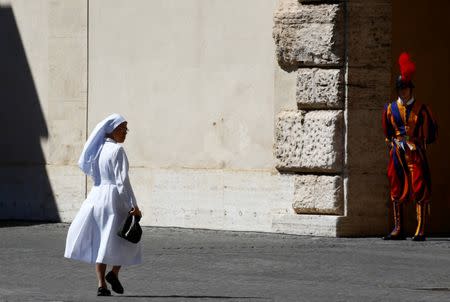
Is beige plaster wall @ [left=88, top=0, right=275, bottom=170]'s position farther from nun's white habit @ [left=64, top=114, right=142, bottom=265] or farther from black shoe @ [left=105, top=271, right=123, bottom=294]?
black shoe @ [left=105, top=271, right=123, bottom=294]

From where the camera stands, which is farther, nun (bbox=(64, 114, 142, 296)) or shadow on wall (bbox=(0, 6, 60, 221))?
shadow on wall (bbox=(0, 6, 60, 221))

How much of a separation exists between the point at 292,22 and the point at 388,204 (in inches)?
89.5

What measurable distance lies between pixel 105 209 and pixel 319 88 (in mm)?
5027

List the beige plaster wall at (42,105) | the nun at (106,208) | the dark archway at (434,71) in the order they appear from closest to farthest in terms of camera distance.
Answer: the nun at (106,208)
the dark archway at (434,71)
the beige plaster wall at (42,105)

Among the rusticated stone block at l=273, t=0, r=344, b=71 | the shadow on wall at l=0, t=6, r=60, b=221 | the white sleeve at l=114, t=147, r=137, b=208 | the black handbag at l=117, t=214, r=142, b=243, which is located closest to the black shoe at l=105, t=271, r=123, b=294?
the black handbag at l=117, t=214, r=142, b=243

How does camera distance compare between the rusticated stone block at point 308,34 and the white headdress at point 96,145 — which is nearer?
the white headdress at point 96,145

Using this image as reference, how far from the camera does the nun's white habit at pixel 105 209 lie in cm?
1293

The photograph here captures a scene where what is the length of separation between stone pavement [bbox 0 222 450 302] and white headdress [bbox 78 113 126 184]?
3.24ft

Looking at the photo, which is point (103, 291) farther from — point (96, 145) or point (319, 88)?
point (319, 88)

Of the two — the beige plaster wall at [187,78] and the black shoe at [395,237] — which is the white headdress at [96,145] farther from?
the beige plaster wall at [187,78]

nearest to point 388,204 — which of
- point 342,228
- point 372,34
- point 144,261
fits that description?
point 342,228

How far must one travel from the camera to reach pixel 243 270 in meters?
14.3

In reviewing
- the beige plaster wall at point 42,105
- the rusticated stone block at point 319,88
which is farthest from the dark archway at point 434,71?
the beige plaster wall at point 42,105

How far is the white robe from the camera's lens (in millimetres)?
12938
